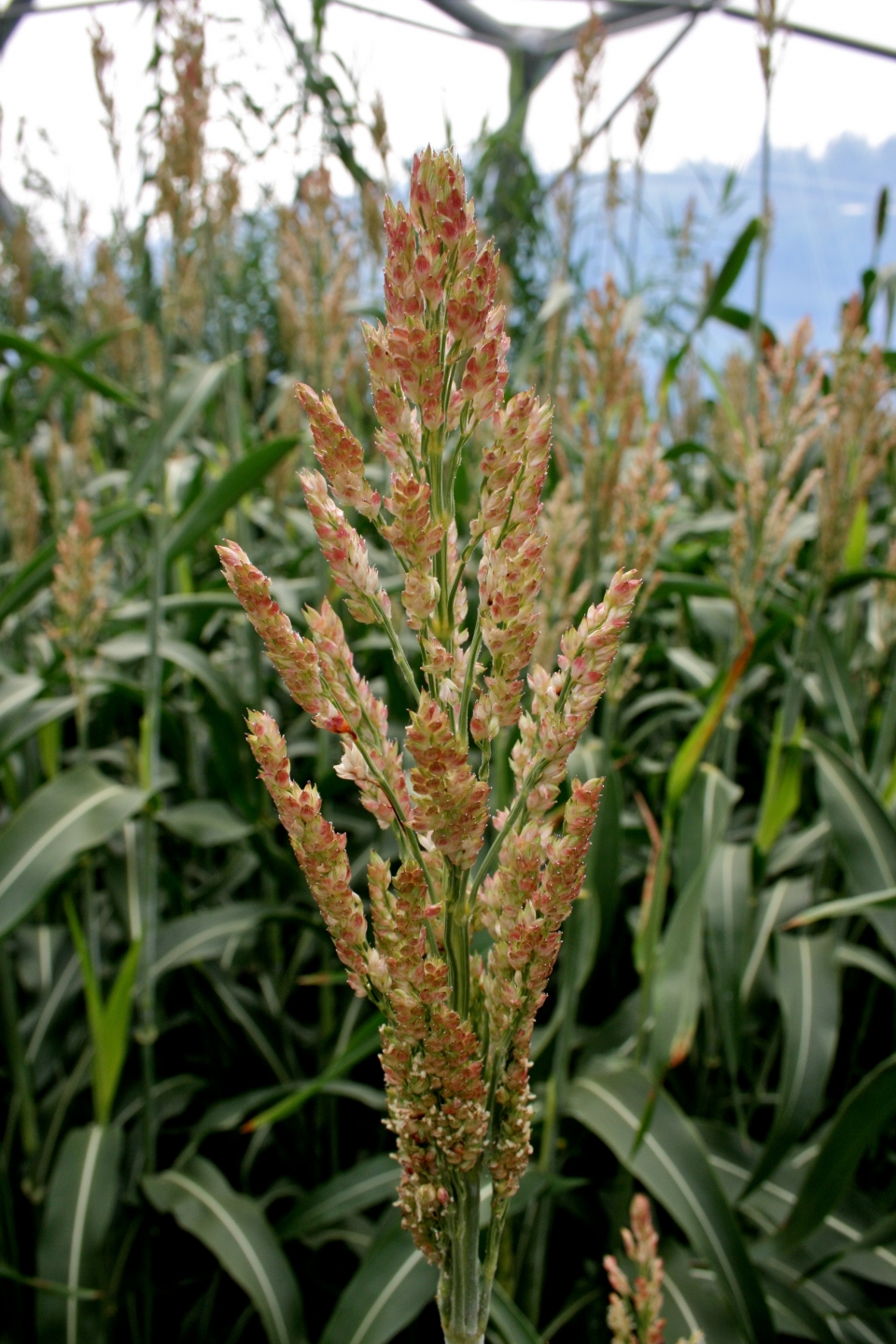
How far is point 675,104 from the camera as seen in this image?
6.39 meters

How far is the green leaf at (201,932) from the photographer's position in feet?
3.98

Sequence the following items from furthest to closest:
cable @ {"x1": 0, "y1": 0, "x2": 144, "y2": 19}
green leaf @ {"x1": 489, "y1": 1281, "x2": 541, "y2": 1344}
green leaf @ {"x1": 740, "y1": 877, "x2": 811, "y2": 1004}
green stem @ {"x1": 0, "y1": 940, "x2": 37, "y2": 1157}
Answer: cable @ {"x1": 0, "y1": 0, "x2": 144, "y2": 19}
green leaf @ {"x1": 740, "y1": 877, "x2": 811, "y2": 1004}
green stem @ {"x1": 0, "y1": 940, "x2": 37, "y2": 1157}
green leaf @ {"x1": 489, "y1": 1281, "x2": 541, "y2": 1344}

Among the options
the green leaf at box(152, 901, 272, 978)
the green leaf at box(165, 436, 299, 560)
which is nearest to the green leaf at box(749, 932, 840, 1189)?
the green leaf at box(152, 901, 272, 978)

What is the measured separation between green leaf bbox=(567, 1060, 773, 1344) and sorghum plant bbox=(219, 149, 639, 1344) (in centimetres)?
67

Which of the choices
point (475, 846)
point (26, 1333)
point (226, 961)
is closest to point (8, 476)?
point (226, 961)

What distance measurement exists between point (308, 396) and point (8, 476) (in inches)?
58.6

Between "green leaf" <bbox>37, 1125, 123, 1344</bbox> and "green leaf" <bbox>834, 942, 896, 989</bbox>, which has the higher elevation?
"green leaf" <bbox>834, 942, 896, 989</bbox>

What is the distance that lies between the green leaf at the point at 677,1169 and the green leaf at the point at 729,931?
146mm

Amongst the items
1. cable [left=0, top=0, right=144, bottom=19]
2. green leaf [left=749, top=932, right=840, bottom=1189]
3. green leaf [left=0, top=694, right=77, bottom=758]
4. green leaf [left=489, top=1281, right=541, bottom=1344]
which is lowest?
green leaf [left=489, top=1281, right=541, bottom=1344]

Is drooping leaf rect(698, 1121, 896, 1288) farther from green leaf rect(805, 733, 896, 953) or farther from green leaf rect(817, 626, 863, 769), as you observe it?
green leaf rect(817, 626, 863, 769)

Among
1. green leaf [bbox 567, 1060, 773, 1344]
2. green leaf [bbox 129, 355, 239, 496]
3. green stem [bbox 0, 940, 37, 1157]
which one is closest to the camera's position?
green leaf [bbox 567, 1060, 773, 1344]

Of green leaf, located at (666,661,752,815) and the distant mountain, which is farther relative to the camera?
the distant mountain

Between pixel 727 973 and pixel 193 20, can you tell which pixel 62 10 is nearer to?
pixel 193 20

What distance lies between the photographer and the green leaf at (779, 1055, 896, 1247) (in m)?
0.94
